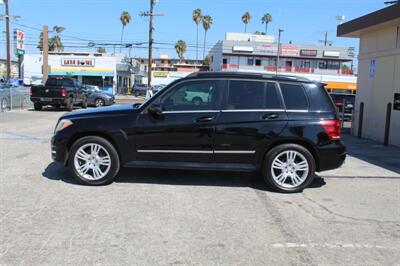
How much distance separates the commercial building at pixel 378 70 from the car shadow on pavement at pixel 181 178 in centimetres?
676

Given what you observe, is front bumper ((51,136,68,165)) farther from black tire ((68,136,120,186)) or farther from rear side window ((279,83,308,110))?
rear side window ((279,83,308,110))

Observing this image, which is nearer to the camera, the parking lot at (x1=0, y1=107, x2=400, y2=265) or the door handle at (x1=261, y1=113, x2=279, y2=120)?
the parking lot at (x1=0, y1=107, x2=400, y2=265)

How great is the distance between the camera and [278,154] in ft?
22.3

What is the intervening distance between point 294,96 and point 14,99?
789 inches

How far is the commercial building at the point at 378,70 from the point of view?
13211mm

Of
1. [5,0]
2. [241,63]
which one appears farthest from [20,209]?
[241,63]

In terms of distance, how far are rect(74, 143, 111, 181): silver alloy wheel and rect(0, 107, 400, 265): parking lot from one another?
245 mm

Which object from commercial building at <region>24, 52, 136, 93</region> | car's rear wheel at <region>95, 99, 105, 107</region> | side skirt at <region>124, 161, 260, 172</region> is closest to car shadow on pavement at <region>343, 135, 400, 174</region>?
side skirt at <region>124, 161, 260, 172</region>

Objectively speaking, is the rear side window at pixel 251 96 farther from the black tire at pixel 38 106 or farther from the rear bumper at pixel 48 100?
the black tire at pixel 38 106

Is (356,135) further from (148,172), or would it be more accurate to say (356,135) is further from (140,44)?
(140,44)

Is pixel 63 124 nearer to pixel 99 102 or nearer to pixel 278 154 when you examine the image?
pixel 278 154

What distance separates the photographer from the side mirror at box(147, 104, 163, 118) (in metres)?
6.73

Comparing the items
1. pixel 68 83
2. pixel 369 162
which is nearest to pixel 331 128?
pixel 369 162


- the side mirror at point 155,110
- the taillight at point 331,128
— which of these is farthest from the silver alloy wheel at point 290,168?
the side mirror at point 155,110
